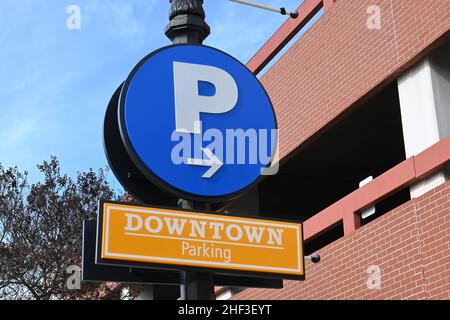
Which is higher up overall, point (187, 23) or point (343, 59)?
point (343, 59)

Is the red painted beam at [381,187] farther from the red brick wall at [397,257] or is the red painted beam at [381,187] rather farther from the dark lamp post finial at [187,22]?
the dark lamp post finial at [187,22]

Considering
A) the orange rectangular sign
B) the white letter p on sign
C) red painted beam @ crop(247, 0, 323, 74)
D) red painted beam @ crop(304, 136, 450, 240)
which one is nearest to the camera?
the orange rectangular sign

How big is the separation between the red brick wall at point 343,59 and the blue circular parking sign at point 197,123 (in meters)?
4.95

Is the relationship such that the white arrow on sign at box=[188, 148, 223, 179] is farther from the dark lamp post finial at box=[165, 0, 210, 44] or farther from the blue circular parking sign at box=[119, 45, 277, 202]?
the dark lamp post finial at box=[165, 0, 210, 44]

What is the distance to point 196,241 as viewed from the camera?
506 centimetres

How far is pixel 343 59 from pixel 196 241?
815 cm

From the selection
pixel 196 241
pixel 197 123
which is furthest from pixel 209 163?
pixel 196 241

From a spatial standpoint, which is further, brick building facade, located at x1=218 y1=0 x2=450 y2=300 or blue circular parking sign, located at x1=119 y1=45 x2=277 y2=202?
brick building facade, located at x1=218 y1=0 x2=450 y2=300

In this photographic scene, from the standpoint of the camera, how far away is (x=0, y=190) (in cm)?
2184

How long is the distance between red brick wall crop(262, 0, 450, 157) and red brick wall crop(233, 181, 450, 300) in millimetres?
2235

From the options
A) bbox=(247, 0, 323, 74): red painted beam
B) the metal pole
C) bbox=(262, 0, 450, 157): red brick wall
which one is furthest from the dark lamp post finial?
bbox=(247, 0, 323, 74): red painted beam

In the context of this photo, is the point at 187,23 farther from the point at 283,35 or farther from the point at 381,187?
the point at 283,35

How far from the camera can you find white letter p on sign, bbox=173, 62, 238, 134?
579 centimetres

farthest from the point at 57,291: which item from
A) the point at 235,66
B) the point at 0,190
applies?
the point at 235,66
